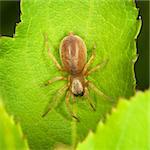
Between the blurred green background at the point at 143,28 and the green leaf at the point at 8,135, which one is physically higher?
the blurred green background at the point at 143,28

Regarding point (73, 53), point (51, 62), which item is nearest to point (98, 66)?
point (51, 62)

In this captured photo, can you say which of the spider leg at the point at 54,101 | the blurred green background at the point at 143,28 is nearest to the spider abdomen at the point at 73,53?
the spider leg at the point at 54,101

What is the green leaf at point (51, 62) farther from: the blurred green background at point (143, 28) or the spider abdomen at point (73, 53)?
the blurred green background at point (143, 28)

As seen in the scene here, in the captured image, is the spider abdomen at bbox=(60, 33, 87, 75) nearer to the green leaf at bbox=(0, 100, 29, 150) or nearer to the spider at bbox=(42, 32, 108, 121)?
the spider at bbox=(42, 32, 108, 121)

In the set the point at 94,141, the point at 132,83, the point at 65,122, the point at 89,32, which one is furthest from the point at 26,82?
the point at 94,141

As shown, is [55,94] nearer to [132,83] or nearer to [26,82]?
[26,82]
